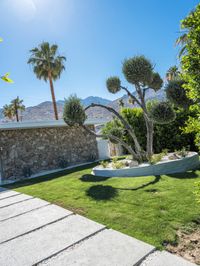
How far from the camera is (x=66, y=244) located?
12.3 ft

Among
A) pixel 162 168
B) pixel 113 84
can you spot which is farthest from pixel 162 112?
pixel 113 84

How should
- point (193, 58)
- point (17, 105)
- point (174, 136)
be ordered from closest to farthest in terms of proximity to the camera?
point (193, 58)
point (174, 136)
point (17, 105)

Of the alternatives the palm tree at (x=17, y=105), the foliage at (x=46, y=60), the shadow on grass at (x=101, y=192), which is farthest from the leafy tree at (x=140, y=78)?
the palm tree at (x=17, y=105)

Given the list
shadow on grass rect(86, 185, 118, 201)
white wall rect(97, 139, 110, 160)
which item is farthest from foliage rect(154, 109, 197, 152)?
shadow on grass rect(86, 185, 118, 201)

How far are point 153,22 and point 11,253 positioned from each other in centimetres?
988

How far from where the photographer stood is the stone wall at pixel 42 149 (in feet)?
37.7

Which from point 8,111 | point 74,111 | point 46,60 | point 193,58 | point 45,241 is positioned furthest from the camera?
point 8,111

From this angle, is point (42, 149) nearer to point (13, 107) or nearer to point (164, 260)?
point (164, 260)

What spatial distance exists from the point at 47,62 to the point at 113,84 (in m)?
17.3

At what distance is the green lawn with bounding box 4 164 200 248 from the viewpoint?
4.01 m

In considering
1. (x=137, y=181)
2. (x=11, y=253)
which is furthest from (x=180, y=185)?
(x=11, y=253)

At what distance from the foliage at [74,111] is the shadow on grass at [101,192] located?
115 inches

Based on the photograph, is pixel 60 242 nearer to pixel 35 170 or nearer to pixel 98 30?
pixel 35 170

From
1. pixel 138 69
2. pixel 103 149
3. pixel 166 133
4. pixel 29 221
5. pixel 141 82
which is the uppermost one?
pixel 138 69
